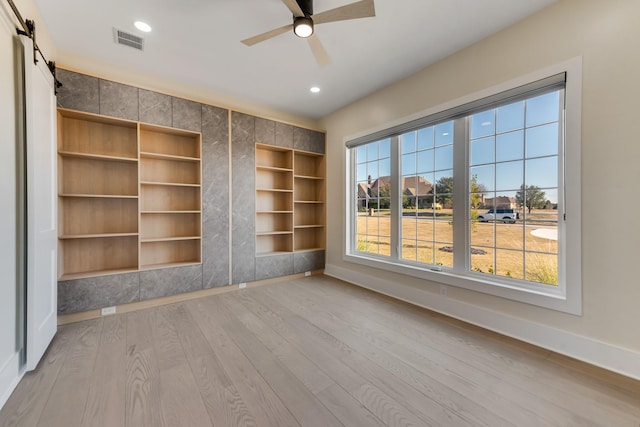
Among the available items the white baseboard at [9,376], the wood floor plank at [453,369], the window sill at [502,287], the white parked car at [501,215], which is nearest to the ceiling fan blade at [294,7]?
the white parked car at [501,215]

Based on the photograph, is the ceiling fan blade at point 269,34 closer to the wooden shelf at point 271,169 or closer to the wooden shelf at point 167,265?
the wooden shelf at point 271,169

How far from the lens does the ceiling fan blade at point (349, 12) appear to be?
1832 mm

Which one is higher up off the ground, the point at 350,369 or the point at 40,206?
the point at 40,206

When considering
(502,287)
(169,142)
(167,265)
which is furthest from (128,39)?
(502,287)

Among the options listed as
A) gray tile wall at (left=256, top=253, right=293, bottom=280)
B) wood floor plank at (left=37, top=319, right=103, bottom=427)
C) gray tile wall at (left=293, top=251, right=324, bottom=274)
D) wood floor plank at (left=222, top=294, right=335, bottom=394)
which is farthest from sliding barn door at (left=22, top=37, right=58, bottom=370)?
gray tile wall at (left=293, top=251, right=324, bottom=274)

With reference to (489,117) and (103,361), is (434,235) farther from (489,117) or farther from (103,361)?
(103,361)

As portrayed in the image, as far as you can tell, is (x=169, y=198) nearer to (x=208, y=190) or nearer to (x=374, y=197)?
(x=208, y=190)

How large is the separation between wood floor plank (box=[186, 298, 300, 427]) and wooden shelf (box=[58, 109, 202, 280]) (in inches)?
55.8

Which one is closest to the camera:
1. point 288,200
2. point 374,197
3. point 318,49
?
point 318,49

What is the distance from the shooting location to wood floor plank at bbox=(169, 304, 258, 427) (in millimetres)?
1456

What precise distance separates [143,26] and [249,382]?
3237mm

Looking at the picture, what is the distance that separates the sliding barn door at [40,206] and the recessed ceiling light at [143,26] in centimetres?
84

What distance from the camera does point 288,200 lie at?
4.55m

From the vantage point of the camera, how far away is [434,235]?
3168mm
